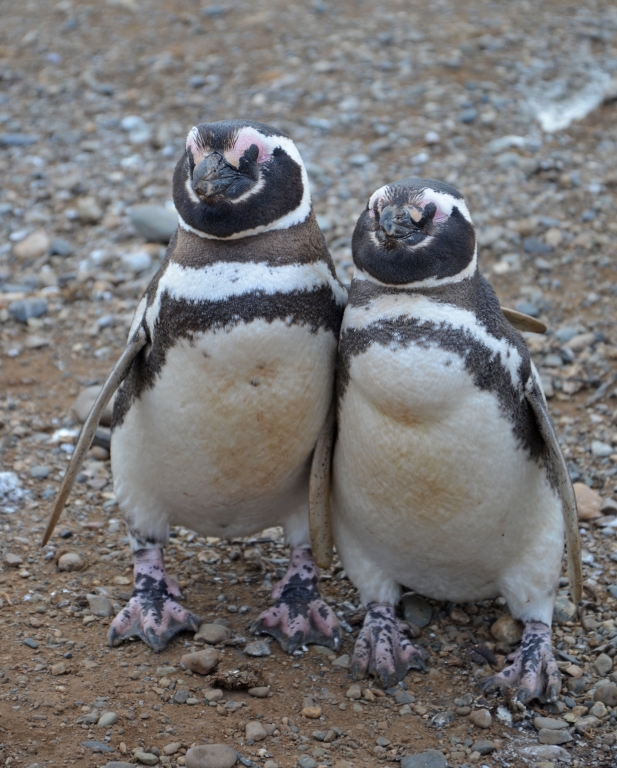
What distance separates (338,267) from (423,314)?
9.01ft

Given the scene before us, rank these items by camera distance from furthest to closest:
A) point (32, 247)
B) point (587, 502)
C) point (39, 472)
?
point (32, 247)
point (39, 472)
point (587, 502)

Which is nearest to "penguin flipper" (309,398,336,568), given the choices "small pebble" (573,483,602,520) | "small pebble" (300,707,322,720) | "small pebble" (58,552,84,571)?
"small pebble" (300,707,322,720)

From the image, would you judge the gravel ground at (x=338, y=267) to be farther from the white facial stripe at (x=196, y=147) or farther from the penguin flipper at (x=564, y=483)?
the white facial stripe at (x=196, y=147)

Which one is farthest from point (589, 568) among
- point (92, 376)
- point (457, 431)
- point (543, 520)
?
point (92, 376)

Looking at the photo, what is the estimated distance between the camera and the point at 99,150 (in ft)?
22.6

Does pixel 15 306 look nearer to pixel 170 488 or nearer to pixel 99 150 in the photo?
pixel 99 150

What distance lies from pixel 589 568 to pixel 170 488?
1.52 m

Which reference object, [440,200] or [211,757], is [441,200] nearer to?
[440,200]

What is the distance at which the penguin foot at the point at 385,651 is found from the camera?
10.6 ft

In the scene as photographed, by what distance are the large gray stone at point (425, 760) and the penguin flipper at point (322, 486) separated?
0.78 metres

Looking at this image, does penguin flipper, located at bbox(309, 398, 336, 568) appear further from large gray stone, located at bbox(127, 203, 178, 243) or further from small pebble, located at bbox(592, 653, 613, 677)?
large gray stone, located at bbox(127, 203, 178, 243)

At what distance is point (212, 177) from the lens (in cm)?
285

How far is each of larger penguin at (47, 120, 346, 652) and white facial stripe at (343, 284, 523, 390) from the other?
18 cm

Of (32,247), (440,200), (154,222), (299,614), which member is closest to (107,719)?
(299,614)
